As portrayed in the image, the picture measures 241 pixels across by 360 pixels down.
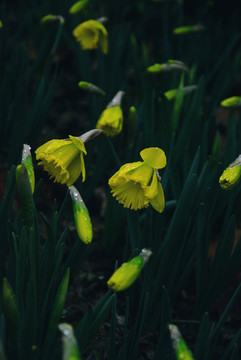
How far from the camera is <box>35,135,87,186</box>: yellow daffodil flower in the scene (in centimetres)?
124

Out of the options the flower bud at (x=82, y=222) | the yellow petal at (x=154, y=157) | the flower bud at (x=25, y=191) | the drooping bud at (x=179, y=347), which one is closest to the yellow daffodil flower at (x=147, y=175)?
the yellow petal at (x=154, y=157)

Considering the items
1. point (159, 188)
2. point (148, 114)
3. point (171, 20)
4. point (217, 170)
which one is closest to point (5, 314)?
point (159, 188)

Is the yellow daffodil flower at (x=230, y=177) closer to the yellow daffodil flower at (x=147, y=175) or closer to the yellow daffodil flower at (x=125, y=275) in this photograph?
the yellow daffodil flower at (x=147, y=175)

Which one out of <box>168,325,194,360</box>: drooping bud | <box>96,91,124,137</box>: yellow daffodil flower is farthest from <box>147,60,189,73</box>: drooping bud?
<box>168,325,194,360</box>: drooping bud

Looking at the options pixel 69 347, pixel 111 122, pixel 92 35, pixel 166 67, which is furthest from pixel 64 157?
pixel 92 35

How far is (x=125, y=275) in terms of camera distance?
1.02 m

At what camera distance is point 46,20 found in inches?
89.8

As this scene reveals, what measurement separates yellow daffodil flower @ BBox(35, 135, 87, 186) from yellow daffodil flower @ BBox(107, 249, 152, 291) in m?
0.31

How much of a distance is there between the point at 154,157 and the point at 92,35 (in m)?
1.17

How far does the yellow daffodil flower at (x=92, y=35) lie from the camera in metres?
2.07

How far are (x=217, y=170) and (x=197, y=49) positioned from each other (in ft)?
4.49

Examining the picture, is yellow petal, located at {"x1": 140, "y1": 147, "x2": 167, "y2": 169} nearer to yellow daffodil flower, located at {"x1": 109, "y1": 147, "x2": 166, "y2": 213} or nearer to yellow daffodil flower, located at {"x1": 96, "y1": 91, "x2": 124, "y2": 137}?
yellow daffodil flower, located at {"x1": 109, "y1": 147, "x2": 166, "y2": 213}

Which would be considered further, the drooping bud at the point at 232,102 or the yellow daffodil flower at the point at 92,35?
the yellow daffodil flower at the point at 92,35

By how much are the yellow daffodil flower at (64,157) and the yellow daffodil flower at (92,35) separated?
0.97m
